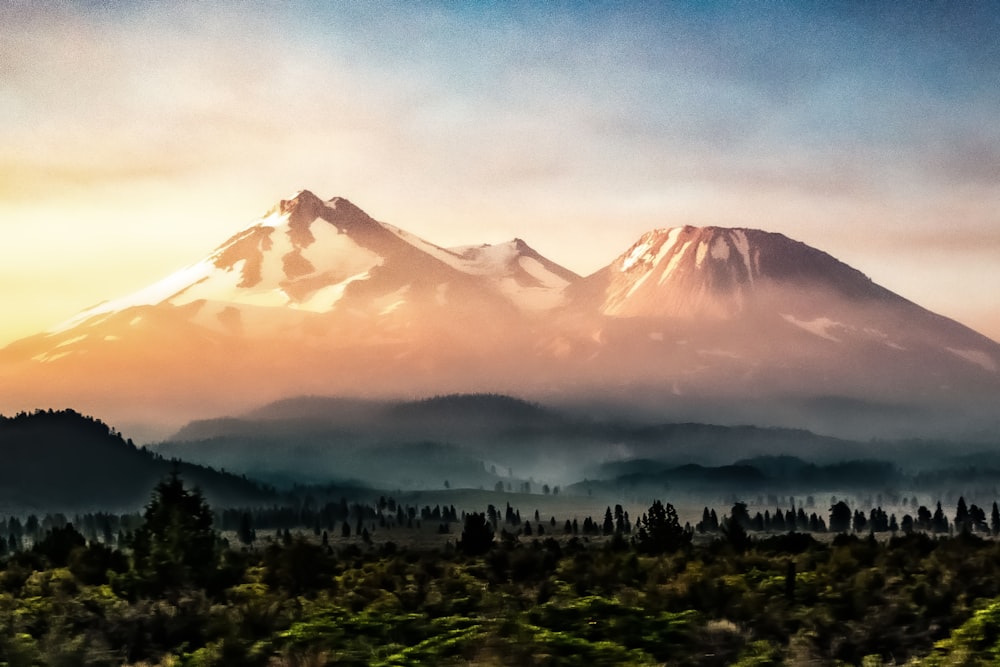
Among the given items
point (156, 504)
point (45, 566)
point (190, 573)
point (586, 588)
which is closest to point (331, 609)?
point (586, 588)

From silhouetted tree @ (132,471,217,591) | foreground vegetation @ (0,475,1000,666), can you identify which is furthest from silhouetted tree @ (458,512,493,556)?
silhouetted tree @ (132,471,217,591)

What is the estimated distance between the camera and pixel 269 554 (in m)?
53.4

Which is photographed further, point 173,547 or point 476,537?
point 476,537

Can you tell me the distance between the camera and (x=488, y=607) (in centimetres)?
3159

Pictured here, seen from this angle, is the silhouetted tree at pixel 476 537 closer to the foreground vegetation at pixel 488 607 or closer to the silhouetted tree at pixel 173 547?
the foreground vegetation at pixel 488 607

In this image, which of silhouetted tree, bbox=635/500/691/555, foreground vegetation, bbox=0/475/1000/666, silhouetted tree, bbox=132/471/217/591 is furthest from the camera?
silhouetted tree, bbox=635/500/691/555

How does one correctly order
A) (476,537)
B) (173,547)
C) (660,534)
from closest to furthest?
1. (173,547)
2. (660,534)
3. (476,537)

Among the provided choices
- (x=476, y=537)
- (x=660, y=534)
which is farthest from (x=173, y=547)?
(x=476, y=537)

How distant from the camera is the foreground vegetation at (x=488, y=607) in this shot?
77.0 ft

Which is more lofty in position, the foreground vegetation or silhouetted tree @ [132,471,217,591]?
silhouetted tree @ [132,471,217,591]

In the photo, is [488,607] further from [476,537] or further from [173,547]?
[476,537]

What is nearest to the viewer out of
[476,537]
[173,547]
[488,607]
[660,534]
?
[488,607]

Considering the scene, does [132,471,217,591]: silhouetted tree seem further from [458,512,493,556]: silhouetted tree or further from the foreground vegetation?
[458,512,493,556]: silhouetted tree

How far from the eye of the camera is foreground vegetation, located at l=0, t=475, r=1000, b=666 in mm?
23484
